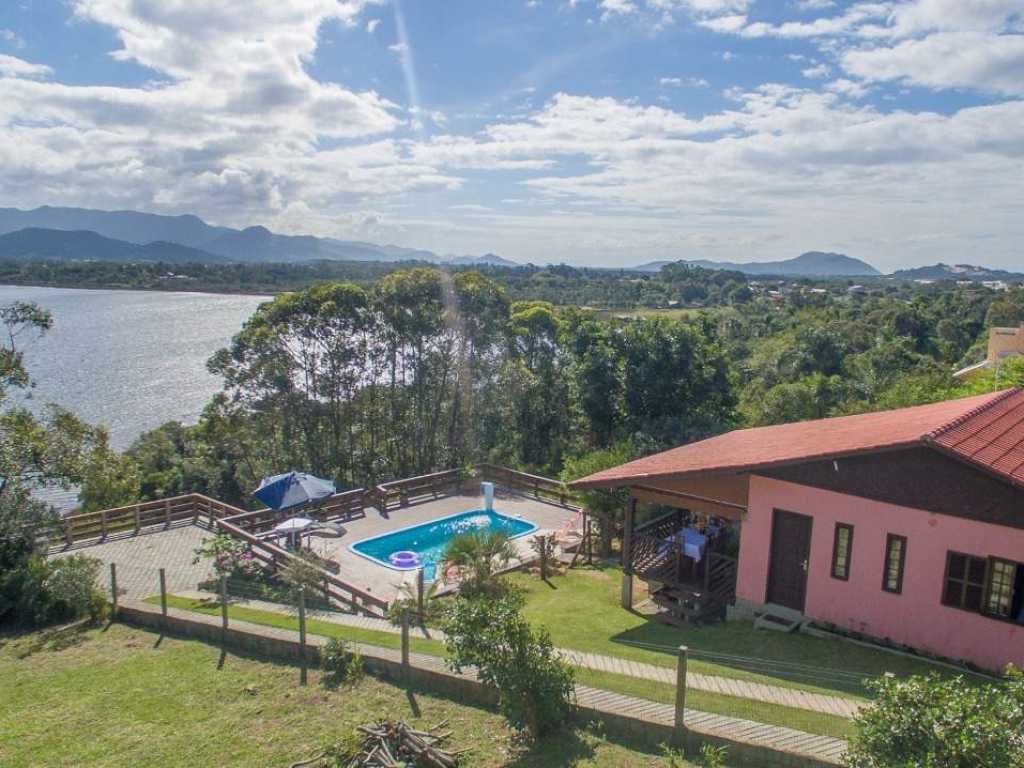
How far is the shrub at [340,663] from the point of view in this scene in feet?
32.1

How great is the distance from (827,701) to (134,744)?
8.33m

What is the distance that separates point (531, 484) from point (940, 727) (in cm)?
1831

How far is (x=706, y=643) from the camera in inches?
444

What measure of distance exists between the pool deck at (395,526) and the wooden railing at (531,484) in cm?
37

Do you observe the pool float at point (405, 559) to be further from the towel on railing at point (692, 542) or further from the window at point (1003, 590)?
the window at point (1003, 590)

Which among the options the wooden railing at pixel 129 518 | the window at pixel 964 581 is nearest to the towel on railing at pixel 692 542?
the window at pixel 964 581

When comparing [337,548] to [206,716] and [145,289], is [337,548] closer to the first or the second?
[206,716]

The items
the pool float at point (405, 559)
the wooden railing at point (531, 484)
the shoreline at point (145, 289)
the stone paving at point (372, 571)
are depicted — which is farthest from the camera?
the shoreline at point (145, 289)

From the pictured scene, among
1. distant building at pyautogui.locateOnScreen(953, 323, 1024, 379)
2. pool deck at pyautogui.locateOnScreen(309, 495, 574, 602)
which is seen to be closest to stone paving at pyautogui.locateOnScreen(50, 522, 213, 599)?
pool deck at pyautogui.locateOnScreen(309, 495, 574, 602)

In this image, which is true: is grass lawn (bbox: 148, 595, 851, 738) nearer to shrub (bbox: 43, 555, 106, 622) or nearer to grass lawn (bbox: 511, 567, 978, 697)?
grass lawn (bbox: 511, 567, 978, 697)

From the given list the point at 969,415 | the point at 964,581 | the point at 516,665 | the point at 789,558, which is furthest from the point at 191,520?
the point at 969,415

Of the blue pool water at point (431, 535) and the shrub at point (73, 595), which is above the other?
the shrub at point (73, 595)

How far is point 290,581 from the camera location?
14.8 m

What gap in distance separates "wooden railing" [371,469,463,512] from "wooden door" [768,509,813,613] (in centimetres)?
1225
